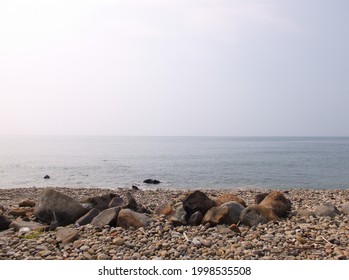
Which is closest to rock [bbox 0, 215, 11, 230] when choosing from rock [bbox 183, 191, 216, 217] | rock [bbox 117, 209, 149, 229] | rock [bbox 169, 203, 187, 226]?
rock [bbox 117, 209, 149, 229]

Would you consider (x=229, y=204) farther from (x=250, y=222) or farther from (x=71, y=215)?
A: (x=71, y=215)

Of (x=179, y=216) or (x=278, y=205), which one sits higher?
Answer: (x=278, y=205)

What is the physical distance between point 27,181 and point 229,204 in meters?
29.5

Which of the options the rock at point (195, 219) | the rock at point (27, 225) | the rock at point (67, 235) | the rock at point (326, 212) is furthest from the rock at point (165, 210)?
the rock at point (326, 212)

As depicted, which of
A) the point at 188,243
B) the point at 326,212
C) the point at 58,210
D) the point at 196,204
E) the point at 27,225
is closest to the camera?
the point at 188,243

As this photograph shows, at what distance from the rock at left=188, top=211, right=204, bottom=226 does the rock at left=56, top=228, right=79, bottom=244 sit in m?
3.35

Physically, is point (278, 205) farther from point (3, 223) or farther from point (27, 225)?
point (3, 223)

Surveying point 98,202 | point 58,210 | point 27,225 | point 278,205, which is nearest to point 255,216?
point 278,205

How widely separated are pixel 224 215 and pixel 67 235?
4452mm

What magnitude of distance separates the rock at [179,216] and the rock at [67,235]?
289cm

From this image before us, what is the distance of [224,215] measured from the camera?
881 centimetres

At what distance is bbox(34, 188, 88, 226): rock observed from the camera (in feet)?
30.2

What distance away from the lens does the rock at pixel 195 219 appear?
8.95 meters

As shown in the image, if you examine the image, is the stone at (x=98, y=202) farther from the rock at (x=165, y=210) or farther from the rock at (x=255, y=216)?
the rock at (x=255, y=216)
